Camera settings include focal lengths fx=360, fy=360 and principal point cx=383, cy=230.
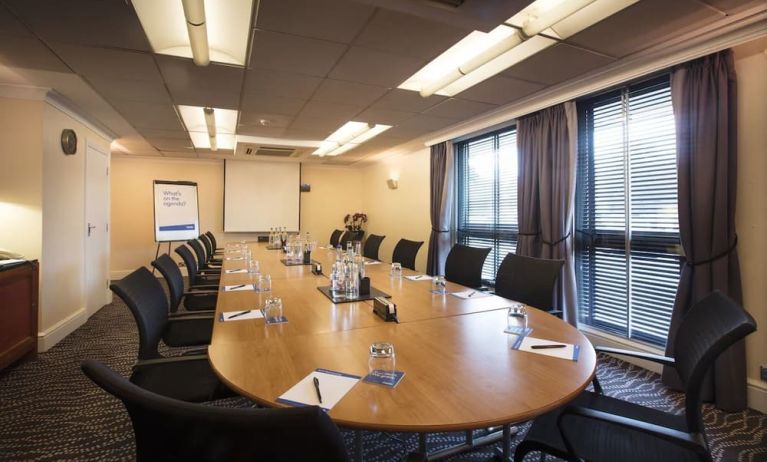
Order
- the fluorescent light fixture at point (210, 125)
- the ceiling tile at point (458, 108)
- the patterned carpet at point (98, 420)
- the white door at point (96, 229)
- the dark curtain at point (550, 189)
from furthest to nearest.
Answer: the fluorescent light fixture at point (210, 125), the white door at point (96, 229), the ceiling tile at point (458, 108), the dark curtain at point (550, 189), the patterned carpet at point (98, 420)

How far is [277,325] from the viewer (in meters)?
1.69

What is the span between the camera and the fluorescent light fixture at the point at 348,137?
16.2 feet

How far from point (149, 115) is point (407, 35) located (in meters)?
3.37

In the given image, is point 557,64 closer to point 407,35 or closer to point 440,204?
point 407,35

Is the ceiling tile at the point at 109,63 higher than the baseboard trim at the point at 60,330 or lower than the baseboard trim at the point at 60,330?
higher

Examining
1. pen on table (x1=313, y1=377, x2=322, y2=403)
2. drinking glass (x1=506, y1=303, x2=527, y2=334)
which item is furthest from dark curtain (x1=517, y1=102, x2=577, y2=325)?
pen on table (x1=313, y1=377, x2=322, y2=403)

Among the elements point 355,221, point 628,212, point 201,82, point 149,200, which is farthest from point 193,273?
point 355,221

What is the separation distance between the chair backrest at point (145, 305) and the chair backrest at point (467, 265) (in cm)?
228

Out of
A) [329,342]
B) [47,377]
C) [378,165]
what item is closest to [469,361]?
[329,342]

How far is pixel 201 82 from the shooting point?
3.14 meters

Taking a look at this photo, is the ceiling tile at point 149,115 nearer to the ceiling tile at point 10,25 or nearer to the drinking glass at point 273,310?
the ceiling tile at point 10,25

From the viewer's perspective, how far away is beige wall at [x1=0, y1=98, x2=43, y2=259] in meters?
3.23

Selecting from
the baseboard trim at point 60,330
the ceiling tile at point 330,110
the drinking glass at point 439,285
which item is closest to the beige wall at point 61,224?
the baseboard trim at point 60,330

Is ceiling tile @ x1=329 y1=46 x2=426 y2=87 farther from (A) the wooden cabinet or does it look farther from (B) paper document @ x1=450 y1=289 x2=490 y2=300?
(A) the wooden cabinet
